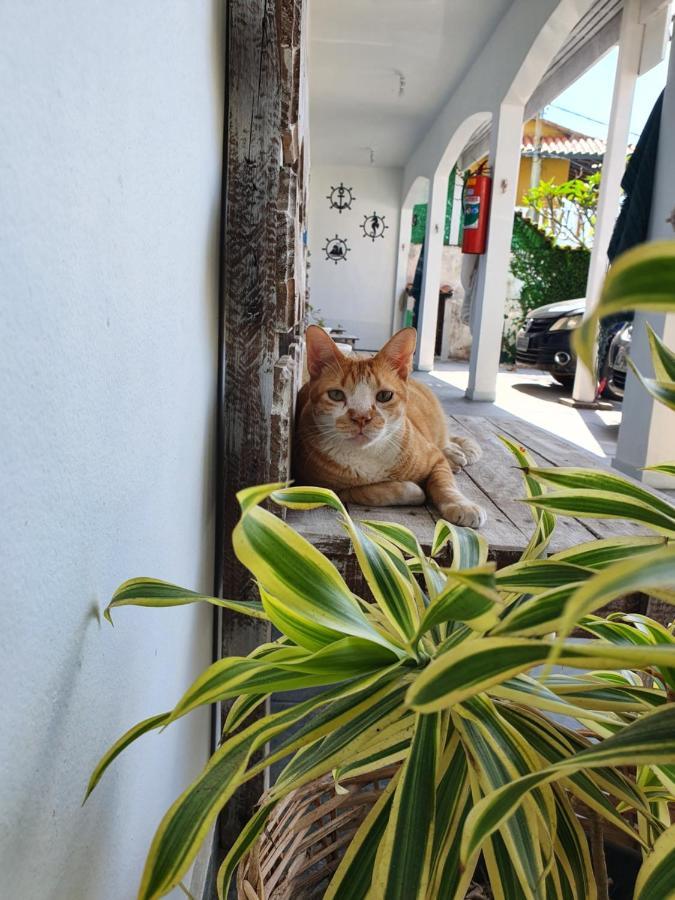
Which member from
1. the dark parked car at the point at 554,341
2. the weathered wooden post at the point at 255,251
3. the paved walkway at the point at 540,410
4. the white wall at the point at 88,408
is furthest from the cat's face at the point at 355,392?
the dark parked car at the point at 554,341

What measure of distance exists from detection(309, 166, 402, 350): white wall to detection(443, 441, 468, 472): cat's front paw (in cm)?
1037

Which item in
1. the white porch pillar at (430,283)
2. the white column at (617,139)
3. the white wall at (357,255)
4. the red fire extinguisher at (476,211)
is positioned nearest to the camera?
the white column at (617,139)

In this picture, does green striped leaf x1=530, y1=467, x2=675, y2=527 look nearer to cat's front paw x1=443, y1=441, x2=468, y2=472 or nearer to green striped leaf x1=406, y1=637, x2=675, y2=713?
green striped leaf x1=406, y1=637, x2=675, y2=713

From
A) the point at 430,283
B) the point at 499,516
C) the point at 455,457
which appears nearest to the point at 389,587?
the point at 499,516

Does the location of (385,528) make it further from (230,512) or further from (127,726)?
(230,512)

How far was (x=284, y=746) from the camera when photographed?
0.56 metres

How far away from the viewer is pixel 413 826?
49 cm

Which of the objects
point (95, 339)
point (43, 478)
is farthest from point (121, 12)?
point (43, 478)

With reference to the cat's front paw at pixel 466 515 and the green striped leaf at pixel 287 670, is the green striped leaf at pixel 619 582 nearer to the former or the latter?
the green striped leaf at pixel 287 670

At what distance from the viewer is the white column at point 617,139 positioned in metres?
5.45

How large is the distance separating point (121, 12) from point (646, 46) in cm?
625

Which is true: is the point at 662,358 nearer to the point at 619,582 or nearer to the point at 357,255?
the point at 619,582

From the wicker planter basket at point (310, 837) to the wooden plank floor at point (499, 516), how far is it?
375mm

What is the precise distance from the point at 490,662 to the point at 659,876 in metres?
0.17
